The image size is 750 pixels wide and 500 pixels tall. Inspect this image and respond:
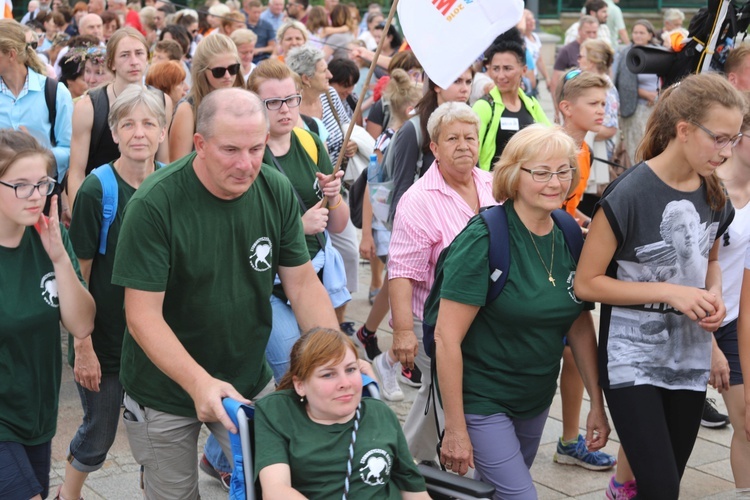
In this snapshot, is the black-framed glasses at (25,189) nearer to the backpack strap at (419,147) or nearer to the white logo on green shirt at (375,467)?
the white logo on green shirt at (375,467)

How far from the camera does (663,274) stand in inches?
154

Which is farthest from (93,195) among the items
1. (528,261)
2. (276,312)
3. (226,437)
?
(528,261)

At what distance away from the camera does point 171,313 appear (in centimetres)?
358

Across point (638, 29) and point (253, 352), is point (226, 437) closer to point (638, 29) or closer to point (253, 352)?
point (253, 352)

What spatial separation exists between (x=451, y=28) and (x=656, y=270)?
164 centimetres

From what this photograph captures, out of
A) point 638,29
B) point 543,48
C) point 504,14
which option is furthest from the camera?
point 543,48

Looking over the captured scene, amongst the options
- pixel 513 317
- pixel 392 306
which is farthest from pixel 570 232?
pixel 392 306

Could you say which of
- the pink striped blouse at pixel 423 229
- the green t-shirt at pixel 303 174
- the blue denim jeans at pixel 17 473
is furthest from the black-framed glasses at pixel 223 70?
the blue denim jeans at pixel 17 473

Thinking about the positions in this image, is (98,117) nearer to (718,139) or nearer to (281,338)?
(281,338)

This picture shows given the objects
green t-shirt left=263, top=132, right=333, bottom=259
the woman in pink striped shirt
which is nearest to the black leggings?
the woman in pink striped shirt

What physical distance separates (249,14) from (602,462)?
12.7 meters

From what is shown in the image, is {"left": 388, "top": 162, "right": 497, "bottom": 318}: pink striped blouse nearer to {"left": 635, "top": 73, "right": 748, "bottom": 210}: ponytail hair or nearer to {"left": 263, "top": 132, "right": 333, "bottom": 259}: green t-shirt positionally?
{"left": 263, "top": 132, "right": 333, "bottom": 259}: green t-shirt

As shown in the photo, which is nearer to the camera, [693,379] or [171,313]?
[171,313]

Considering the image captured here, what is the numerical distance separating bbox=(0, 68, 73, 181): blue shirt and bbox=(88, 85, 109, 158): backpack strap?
26.9 inches
